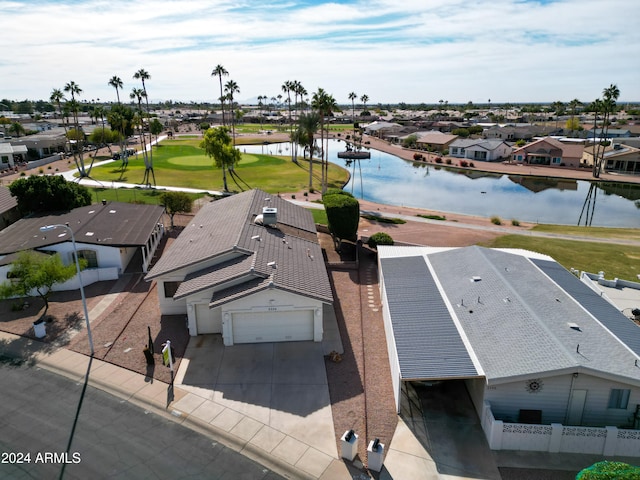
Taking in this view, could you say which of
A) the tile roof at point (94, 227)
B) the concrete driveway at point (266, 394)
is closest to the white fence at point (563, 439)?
the concrete driveway at point (266, 394)

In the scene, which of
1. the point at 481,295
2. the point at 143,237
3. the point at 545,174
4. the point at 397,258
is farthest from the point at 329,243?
the point at 545,174

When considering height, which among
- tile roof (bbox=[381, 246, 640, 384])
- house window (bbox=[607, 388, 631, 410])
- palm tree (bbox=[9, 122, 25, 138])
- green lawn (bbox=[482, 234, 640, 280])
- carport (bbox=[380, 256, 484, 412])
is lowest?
green lawn (bbox=[482, 234, 640, 280])

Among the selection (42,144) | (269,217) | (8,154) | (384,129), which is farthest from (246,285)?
(384,129)

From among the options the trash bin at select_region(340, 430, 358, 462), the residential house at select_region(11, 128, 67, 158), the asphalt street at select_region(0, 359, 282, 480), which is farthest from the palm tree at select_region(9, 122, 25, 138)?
the trash bin at select_region(340, 430, 358, 462)

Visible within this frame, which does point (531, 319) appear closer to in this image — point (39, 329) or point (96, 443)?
point (96, 443)

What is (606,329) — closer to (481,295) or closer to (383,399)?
(481,295)

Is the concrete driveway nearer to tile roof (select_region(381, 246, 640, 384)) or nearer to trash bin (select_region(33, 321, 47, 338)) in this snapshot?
tile roof (select_region(381, 246, 640, 384))

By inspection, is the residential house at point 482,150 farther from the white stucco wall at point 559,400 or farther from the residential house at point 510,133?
the white stucco wall at point 559,400
